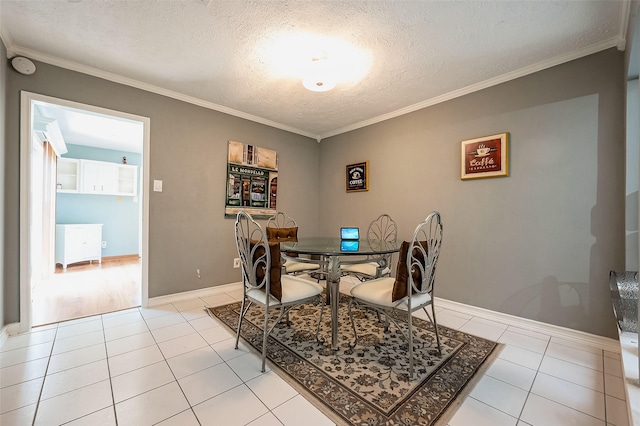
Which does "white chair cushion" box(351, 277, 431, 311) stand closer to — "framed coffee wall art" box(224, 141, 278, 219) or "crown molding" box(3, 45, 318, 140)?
"framed coffee wall art" box(224, 141, 278, 219)

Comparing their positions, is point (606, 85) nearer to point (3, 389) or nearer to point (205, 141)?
point (205, 141)

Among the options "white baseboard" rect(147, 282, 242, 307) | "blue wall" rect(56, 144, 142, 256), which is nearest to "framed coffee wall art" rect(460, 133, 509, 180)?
"white baseboard" rect(147, 282, 242, 307)

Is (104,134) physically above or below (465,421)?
above

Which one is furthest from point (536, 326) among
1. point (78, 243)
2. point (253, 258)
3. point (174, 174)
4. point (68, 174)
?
point (68, 174)

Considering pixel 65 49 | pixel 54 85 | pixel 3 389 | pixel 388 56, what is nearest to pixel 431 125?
pixel 388 56

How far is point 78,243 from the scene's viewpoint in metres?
4.63

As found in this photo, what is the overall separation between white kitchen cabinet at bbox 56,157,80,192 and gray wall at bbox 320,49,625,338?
19.6 ft

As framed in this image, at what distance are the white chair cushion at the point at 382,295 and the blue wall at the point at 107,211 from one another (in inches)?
198

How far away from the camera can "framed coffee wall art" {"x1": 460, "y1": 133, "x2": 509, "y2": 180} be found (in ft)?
7.75

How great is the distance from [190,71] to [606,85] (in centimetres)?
345

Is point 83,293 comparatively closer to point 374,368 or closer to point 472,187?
point 374,368

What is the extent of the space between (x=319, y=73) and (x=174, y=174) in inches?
76.5

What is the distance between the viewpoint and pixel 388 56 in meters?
2.09

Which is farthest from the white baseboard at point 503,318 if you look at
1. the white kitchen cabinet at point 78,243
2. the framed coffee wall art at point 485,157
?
the white kitchen cabinet at point 78,243
